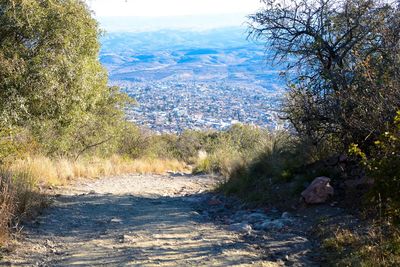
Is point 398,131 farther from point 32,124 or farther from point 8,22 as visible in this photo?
point 32,124

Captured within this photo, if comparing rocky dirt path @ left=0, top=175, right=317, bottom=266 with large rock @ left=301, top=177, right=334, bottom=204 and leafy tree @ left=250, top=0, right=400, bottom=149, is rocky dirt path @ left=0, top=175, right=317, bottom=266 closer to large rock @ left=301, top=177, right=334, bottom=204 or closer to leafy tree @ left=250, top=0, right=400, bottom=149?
large rock @ left=301, top=177, right=334, bottom=204

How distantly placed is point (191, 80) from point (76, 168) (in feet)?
197

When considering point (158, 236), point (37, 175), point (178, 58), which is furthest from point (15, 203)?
point (178, 58)

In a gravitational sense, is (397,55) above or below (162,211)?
above

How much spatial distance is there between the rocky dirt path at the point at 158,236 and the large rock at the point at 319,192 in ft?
1.46

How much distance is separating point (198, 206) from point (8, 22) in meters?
4.84

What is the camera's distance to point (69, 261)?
525 centimetres

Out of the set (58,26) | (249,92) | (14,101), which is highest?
(58,26)

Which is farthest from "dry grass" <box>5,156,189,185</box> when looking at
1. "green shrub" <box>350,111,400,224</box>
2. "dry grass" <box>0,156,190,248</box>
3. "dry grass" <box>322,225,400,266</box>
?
"green shrub" <box>350,111,400,224</box>

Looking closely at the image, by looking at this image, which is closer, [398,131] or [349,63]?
[398,131]

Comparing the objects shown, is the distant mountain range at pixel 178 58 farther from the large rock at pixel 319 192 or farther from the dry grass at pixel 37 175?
the large rock at pixel 319 192

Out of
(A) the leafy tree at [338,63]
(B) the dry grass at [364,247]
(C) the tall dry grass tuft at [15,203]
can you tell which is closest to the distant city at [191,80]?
(A) the leafy tree at [338,63]

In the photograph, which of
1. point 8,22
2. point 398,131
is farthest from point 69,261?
point 8,22

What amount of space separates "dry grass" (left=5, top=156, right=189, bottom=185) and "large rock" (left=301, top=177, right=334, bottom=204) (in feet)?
18.6
